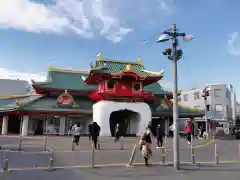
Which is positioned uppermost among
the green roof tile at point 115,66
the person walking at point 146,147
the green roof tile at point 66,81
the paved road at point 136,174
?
the green roof tile at point 115,66

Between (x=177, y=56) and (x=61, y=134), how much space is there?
2509 cm

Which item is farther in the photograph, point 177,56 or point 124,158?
point 124,158

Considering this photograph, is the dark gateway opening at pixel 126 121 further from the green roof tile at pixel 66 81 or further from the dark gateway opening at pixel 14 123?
the dark gateway opening at pixel 14 123

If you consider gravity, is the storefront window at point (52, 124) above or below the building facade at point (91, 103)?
below

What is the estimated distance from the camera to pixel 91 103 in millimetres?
36406

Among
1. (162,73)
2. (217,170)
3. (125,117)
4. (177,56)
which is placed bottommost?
(217,170)

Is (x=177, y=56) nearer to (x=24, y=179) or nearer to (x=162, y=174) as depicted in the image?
(x=162, y=174)

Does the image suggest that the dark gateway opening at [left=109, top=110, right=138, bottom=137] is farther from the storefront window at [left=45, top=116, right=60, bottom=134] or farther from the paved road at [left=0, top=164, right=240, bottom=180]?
the paved road at [left=0, top=164, right=240, bottom=180]

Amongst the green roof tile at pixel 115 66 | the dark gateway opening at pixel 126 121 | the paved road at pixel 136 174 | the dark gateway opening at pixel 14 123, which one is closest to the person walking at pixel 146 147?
the paved road at pixel 136 174

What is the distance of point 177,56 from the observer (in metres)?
12.2

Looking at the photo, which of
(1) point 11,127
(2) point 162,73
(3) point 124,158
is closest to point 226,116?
(2) point 162,73

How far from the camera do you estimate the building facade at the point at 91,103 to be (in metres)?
31.8

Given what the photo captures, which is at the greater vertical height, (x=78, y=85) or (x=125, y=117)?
(x=78, y=85)

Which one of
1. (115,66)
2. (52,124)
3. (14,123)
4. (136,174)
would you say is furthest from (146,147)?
(14,123)
